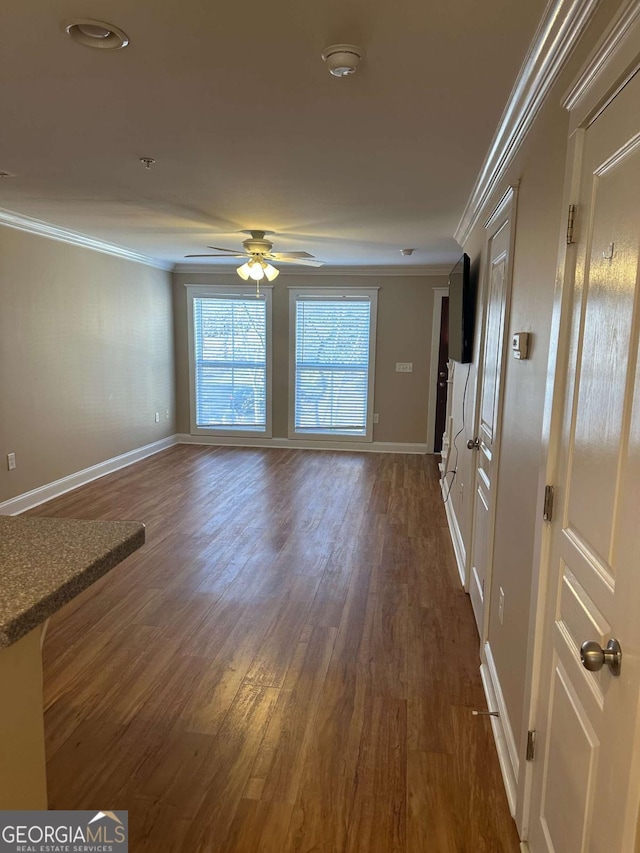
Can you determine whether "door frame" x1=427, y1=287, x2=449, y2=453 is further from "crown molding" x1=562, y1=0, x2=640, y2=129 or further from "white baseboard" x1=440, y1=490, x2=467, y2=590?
"crown molding" x1=562, y1=0, x2=640, y2=129

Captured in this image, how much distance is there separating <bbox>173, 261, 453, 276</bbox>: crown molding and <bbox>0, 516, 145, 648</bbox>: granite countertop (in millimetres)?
6154

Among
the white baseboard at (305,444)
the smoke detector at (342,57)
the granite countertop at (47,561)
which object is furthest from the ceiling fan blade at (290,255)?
the granite countertop at (47,561)

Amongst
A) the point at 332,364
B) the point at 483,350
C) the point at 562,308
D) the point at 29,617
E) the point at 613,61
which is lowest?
the point at 29,617

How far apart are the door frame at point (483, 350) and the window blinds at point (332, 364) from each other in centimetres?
391

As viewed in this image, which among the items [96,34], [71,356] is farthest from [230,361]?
[96,34]

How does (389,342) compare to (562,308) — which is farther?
(389,342)

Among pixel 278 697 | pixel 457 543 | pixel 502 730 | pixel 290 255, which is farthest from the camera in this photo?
pixel 290 255

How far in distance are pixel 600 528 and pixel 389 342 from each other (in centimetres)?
614

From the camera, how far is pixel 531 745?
1.61m

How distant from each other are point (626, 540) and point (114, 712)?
210cm

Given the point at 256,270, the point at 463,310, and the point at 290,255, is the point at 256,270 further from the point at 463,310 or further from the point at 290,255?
the point at 463,310

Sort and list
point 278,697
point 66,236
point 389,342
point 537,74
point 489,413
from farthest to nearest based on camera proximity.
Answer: point 389,342 < point 66,236 < point 489,413 < point 278,697 < point 537,74

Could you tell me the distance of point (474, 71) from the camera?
1822 millimetres

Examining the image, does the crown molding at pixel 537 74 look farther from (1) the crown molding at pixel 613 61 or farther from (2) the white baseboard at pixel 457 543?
(2) the white baseboard at pixel 457 543
